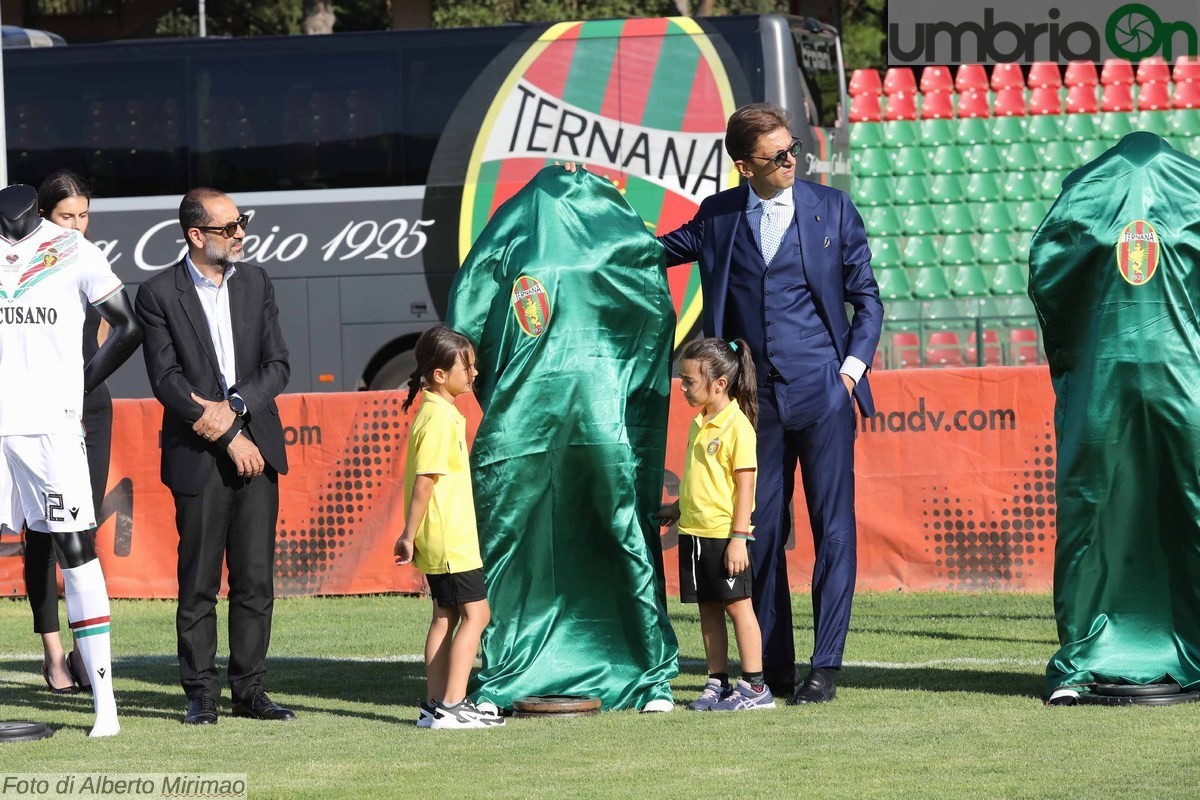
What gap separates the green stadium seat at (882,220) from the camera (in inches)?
813

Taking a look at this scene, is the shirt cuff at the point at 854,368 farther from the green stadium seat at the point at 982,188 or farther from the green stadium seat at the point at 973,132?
the green stadium seat at the point at 973,132

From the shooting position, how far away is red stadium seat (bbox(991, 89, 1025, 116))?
2105 centimetres

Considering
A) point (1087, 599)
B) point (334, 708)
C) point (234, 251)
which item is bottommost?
point (334, 708)

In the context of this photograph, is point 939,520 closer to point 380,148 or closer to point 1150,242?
point 1150,242

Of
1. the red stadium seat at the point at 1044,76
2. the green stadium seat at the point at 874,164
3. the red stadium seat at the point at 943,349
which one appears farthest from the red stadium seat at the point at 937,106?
the red stadium seat at the point at 943,349

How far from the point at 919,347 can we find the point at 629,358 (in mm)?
10914

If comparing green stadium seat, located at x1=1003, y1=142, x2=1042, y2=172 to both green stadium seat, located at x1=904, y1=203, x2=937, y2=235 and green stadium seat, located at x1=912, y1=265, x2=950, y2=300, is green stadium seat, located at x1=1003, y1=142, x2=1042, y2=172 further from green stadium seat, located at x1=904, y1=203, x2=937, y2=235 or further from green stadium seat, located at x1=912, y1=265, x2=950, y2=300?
green stadium seat, located at x1=912, y1=265, x2=950, y2=300

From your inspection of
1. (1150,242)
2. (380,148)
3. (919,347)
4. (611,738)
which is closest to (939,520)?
(1150,242)

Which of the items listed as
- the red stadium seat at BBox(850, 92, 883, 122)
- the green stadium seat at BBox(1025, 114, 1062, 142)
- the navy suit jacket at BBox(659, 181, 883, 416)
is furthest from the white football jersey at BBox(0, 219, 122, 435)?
the green stadium seat at BBox(1025, 114, 1062, 142)

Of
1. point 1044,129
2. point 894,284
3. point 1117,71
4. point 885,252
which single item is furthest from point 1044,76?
point 894,284

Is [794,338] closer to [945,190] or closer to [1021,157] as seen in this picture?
[945,190]

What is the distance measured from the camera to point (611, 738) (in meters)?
5.91

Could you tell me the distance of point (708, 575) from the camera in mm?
6465

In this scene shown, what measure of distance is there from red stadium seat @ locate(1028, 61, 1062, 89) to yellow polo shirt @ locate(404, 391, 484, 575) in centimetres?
1636
